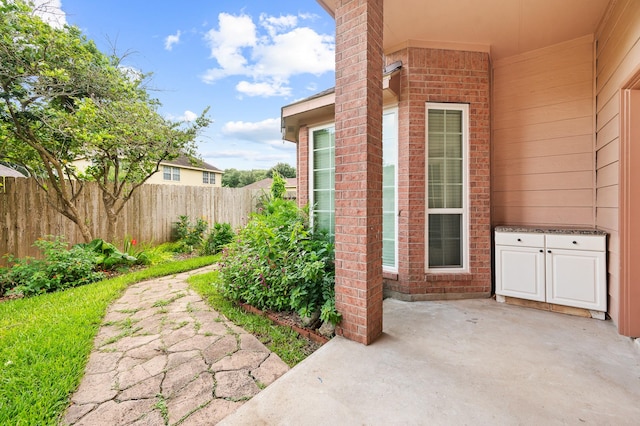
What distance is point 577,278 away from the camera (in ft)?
9.38

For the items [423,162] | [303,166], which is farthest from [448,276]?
[303,166]

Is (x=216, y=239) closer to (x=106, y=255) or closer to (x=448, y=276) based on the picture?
(x=106, y=255)

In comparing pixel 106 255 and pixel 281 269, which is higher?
pixel 281 269

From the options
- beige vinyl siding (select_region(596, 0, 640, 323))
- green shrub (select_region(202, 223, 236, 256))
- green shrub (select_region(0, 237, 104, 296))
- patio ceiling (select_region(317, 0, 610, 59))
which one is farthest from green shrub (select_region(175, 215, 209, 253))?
beige vinyl siding (select_region(596, 0, 640, 323))

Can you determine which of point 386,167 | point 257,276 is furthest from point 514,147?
point 257,276

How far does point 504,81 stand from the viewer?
368 cm

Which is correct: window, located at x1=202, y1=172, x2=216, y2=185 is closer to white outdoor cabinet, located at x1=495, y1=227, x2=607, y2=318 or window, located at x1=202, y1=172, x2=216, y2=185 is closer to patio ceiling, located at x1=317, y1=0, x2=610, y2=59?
patio ceiling, located at x1=317, y1=0, x2=610, y2=59

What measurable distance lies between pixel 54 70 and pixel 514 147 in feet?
21.7

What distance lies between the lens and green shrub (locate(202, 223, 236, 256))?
21.0 ft

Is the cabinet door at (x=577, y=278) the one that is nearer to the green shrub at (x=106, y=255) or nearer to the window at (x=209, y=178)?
the green shrub at (x=106, y=255)

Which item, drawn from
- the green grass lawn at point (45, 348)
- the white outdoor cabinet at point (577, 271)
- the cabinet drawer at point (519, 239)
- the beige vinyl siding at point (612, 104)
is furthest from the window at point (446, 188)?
the green grass lawn at point (45, 348)

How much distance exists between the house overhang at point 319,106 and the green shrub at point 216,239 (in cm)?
321

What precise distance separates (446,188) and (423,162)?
18.8 inches

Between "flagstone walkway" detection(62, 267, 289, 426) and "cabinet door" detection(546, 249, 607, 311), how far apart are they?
9.88 feet
